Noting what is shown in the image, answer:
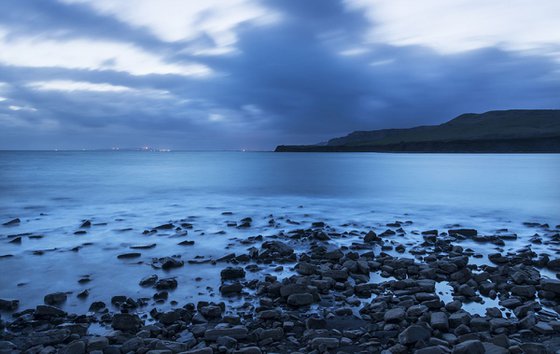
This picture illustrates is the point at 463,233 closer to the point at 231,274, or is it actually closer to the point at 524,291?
the point at 524,291

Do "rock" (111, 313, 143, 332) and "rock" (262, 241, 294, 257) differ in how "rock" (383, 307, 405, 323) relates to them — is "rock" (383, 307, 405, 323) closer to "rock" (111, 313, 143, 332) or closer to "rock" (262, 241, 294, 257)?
"rock" (111, 313, 143, 332)

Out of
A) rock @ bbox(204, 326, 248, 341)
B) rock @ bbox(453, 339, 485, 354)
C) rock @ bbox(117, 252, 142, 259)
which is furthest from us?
rock @ bbox(117, 252, 142, 259)

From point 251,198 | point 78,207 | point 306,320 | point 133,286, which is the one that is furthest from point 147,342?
point 251,198

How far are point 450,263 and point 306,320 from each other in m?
4.93

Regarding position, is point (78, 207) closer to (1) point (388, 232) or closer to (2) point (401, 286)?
(1) point (388, 232)

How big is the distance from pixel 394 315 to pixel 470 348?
5.18ft

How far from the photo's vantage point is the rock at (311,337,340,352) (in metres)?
6.37

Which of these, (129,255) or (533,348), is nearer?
(533,348)

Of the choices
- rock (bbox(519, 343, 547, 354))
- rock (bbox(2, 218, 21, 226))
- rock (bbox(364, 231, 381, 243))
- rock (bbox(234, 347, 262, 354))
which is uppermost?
rock (bbox(2, 218, 21, 226))

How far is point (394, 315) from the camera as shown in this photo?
7.30m

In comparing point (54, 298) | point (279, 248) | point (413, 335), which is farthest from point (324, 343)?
point (279, 248)

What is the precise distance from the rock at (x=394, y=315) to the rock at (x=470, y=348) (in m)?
1.34

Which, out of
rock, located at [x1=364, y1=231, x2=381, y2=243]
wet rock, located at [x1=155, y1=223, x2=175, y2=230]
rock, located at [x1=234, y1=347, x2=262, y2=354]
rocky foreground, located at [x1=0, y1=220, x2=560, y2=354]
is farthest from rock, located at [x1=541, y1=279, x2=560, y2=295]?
wet rock, located at [x1=155, y1=223, x2=175, y2=230]

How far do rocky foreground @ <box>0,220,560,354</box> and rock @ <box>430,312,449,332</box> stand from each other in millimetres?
21
